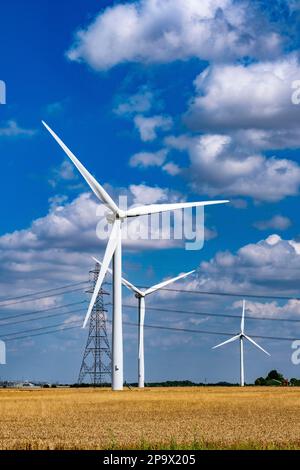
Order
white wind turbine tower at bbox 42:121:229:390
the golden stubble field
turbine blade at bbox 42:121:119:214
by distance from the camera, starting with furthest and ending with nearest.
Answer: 1. white wind turbine tower at bbox 42:121:229:390
2. turbine blade at bbox 42:121:119:214
3. the golden stubble field

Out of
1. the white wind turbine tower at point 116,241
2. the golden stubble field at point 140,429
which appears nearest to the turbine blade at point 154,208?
the white wind turbine tower at point 116,241

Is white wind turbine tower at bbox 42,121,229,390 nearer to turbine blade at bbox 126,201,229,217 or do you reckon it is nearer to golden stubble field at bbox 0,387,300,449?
turbine blade at bbox 126,201,229,217

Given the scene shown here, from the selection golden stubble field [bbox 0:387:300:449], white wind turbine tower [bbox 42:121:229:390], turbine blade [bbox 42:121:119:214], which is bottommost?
golden stubble field [bbox 0:387:300:449]

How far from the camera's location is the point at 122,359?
110938 millimetres

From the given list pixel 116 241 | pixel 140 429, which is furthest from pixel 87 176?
pixel 140 429

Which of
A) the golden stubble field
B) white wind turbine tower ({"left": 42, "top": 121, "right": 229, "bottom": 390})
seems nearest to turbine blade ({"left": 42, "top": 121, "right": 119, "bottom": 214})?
white wind turbine tower ({"left": 42, "top": 121, "right": 229, "bottom": 390})

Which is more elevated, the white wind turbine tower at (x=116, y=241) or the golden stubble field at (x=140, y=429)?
the white wind turbine tower at (x=116, y=241)

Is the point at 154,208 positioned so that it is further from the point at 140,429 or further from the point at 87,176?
the point at 140,429

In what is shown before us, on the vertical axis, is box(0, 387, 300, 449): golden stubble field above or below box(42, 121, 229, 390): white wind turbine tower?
below

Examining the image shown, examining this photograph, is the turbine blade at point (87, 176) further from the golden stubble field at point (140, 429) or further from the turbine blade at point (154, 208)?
the golden stubble field at point (140, 429)

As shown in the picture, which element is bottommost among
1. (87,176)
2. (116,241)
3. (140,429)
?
(140,429)

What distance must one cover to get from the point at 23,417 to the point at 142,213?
5787cm
